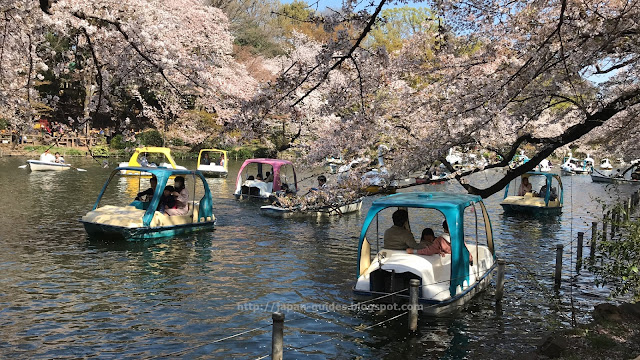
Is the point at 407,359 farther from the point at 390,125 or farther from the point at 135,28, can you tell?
the point at 390,125

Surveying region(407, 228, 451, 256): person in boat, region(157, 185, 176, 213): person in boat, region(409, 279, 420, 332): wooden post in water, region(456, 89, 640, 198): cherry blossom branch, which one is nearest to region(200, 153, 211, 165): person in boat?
region(157, 185, 176, 213): person in boat

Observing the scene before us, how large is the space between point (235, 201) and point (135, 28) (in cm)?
1825

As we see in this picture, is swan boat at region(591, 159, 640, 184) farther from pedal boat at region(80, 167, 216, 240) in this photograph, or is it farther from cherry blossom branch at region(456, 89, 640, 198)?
pedal boat at region(80, 167, 216, 240)

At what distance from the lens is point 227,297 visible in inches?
482

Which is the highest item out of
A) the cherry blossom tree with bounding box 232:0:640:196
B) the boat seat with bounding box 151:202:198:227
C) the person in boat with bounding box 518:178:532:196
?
the cherry blossom tree with bounding box 232:0:640:196

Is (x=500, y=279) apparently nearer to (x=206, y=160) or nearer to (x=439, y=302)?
(x=439, y=302)

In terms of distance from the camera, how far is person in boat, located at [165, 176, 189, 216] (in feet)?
59.9

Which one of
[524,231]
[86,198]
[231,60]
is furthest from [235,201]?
[231,60]

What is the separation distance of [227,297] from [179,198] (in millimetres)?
7311

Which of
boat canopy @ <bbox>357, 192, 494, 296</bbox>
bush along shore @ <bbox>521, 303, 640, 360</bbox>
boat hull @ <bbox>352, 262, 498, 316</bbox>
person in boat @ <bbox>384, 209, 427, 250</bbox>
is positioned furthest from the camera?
person in boat @ <bbox>384, 209, 427, 250</bbox>

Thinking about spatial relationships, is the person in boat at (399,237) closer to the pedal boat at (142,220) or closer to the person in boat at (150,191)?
the pedal boat at (142,220)

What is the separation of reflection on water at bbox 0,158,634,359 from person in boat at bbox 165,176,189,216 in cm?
93

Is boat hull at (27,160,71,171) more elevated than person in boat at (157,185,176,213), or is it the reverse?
boat hull at (27,160,71,171)

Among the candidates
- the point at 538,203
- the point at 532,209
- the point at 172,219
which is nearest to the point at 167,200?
the point at 172,219
